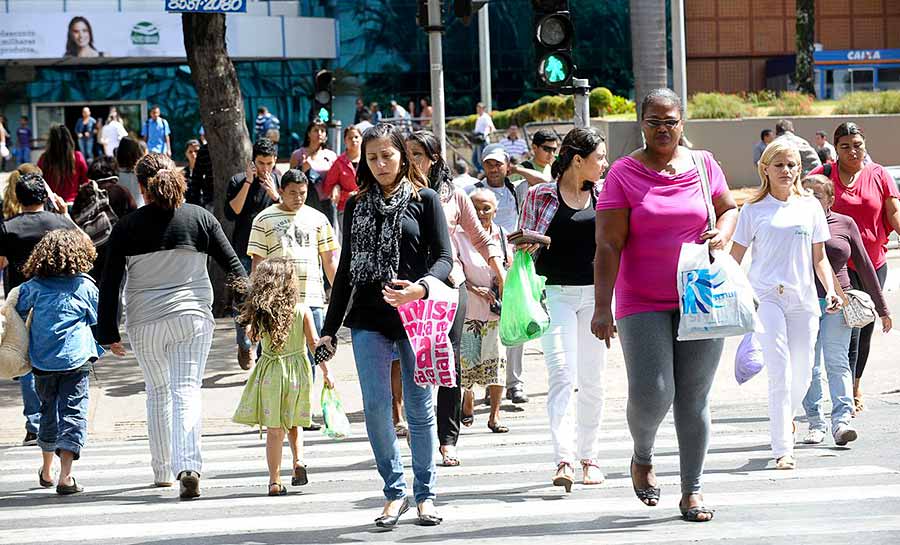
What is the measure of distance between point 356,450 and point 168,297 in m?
2.04

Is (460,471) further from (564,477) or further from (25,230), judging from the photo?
(25,230)

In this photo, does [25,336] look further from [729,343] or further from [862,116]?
[862,116]

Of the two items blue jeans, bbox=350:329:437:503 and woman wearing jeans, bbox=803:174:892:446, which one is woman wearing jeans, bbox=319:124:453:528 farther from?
woman wearing jeans, bbox=803:174:892:446

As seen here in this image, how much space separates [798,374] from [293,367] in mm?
2888

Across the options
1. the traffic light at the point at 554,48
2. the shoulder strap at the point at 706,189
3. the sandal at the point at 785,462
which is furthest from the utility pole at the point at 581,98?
the shoulder strap at the point at 706,189

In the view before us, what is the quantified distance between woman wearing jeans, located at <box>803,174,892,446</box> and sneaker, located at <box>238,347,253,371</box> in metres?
5.25

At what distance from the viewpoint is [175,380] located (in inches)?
304

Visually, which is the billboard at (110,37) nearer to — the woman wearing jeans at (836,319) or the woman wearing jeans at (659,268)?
the woman wearing jeans at (836,319)

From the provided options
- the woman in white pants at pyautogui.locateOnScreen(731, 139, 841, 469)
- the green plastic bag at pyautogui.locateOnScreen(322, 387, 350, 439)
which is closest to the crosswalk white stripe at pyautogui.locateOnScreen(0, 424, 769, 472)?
the green plastic bag at pyautogui.locateOnScreen(322, 387, 350, 439)

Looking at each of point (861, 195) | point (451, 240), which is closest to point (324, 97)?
point (861, 195)

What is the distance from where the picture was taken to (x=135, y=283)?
771 cm

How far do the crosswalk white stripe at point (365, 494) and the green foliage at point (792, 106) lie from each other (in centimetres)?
2416

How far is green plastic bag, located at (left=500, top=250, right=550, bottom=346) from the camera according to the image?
7605mm

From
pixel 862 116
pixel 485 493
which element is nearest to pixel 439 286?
pixel 485 493
